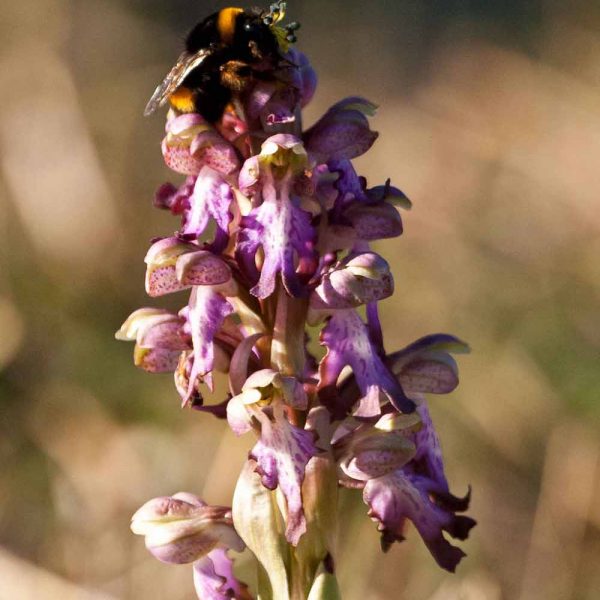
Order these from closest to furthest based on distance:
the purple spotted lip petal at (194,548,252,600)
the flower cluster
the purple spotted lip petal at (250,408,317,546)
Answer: the purple spotted lip petal at (250,408,317,546) < the flower cluster < the purple spotted lip petal at (194,548,252,600)

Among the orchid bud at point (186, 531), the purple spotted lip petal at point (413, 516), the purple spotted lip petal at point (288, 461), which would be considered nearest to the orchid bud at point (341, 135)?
the purple spotted lip petal at point (288, 461)

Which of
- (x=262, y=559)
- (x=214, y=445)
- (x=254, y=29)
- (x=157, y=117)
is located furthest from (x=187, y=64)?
(x=157, y=117)

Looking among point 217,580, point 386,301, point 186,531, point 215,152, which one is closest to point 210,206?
point 215,152

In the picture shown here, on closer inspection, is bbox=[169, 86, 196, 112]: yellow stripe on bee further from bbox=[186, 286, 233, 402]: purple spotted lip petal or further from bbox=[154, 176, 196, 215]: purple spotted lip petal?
bbox=[186, 286, 233, 402]: purple spotted lip petal

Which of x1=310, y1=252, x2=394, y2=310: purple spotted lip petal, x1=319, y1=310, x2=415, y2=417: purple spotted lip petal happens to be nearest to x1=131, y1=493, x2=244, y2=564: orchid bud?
x1=319, y1=310, x2=415, y2=417: purple spotted lip petal

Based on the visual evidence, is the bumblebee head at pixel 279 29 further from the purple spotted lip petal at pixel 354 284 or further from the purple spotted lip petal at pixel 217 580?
the purple spotted lip petal at pixel 217 580

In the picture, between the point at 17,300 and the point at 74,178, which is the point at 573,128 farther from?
the point at 17,300
